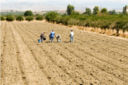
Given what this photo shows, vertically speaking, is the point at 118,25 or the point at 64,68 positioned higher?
the point at 118,25

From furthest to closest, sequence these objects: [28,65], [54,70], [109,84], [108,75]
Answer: [28,65]
[54,70]
[108,75]
[109,84]

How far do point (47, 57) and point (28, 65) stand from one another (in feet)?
10.1

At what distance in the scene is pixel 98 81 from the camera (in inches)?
Answer: 464

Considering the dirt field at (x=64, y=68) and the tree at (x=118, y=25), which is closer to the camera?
the dirt field at (x=64, y=68)

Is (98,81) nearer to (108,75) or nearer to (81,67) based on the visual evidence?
(108,75)

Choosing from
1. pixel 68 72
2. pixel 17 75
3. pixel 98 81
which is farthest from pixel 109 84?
pixel 17 75

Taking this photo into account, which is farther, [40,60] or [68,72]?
[40,60]

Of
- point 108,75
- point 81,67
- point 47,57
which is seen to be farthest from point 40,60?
point 108,75

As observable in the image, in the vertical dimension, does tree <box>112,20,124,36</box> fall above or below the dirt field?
above

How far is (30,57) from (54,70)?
4.66m

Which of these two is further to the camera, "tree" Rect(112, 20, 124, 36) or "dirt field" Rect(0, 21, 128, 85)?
"tree" Rect(112, 20, 124, 36)

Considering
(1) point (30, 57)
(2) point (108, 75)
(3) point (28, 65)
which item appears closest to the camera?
(2) point (108, 75)

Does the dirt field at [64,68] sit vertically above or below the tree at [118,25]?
below

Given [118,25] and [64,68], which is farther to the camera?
[118,25]
